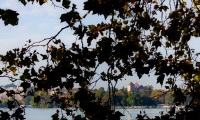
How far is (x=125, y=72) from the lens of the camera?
7.63m

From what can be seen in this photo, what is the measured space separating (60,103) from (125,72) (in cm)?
184

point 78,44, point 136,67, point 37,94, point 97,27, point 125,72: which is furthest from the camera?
point 125,72

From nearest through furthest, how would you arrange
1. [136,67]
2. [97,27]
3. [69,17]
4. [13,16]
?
[69,17] < [13,16] < [136,67] < [97,27]

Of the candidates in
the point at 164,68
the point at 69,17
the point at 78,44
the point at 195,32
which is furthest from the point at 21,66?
the point at 195,32

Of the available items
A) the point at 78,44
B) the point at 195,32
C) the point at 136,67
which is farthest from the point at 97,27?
the point at 195,32

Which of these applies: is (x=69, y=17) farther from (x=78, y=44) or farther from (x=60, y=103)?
(x=60, y=103)

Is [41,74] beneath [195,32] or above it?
beneath

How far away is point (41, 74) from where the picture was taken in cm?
558

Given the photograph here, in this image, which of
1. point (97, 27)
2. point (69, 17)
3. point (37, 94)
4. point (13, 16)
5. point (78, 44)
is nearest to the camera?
point (69, 17)

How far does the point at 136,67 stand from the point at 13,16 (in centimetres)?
236

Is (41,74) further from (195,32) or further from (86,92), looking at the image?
(195,32)

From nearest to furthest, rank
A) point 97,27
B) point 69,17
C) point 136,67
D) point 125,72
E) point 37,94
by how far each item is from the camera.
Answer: point 69,17 → point 136,67 → point 97,27 → point 37,94 → point 125,72

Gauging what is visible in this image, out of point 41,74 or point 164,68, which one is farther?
point 164,68

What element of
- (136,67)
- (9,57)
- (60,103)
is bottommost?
(60,103)
